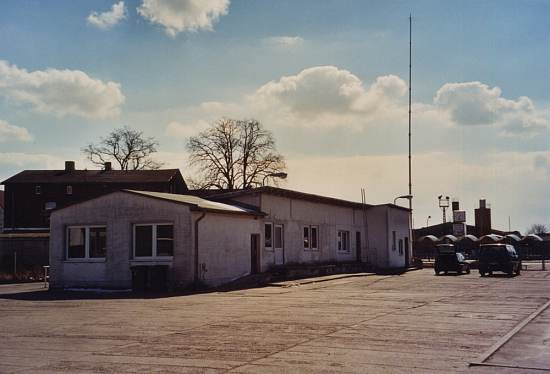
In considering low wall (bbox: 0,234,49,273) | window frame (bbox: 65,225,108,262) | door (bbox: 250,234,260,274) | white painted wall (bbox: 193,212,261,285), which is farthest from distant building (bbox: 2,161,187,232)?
white painted wall (bbox: 193,212,261,285)

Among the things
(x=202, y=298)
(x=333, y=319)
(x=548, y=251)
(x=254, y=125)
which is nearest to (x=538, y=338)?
(x=333, y=319)

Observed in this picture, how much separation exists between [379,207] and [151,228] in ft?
78.2

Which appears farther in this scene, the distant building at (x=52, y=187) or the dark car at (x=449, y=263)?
the distant building at (x=52, y=187)

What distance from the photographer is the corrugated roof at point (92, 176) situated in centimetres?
7662

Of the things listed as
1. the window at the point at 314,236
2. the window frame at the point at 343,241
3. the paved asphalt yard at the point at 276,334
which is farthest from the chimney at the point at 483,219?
the paved asphalt yard at the point at 276,334

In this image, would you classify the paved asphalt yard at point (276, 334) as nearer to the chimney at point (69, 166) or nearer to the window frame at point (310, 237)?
the window frame at point (310, 237)

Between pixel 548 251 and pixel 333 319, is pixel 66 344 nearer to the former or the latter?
pixel 333 319

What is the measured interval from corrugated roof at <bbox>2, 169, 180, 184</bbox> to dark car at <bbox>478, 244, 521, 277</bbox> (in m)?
46.4

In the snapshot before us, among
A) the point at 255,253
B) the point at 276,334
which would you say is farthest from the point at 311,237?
the point at 276,334

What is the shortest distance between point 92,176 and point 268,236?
50.0 m

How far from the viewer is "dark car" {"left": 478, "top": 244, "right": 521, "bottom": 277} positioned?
37.3m

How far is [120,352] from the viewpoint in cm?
1072

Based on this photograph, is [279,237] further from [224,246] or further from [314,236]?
[224,246]

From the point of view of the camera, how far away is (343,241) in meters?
43.3
